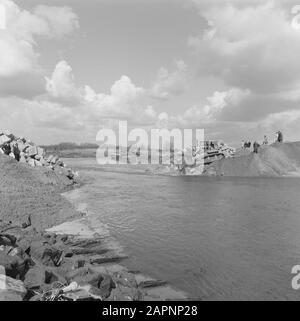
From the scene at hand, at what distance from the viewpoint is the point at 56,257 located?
14.8 metres

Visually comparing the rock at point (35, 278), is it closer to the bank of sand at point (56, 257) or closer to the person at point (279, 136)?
the bank of sand at point (56, 257)

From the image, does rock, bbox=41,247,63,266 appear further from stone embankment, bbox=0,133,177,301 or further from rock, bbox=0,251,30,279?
rock, bbox=0,251,30,279

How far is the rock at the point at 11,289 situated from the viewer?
32.7 ft

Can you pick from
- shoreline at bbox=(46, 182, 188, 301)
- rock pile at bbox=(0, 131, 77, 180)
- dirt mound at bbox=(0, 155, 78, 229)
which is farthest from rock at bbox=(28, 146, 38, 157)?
shoreline at bbox=(46, 182, 188, 301)

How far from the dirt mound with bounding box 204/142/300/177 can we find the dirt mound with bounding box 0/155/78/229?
39487mm

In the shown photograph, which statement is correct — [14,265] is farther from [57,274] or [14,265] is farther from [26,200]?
[26,200]

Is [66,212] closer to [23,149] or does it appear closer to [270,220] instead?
[270,220]

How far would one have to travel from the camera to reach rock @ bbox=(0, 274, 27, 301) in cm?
996

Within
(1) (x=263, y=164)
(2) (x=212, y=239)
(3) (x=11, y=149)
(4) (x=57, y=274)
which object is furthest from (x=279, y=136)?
(4) (x=57, y=274)

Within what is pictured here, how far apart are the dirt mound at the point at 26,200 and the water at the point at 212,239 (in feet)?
9.77

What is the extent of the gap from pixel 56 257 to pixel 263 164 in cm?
5654

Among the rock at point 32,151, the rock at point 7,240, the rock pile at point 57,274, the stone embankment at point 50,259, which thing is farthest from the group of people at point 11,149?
the rock at point 7,240

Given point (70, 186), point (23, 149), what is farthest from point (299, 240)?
point (23, 149)

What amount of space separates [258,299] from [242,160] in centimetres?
5683
